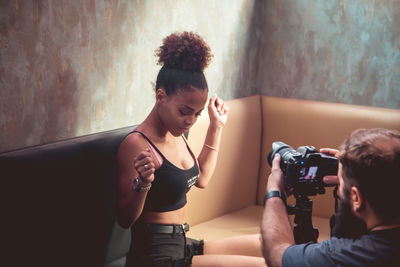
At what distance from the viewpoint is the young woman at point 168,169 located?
1502 mm

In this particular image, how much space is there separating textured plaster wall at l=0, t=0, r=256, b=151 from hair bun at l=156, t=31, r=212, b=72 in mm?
305

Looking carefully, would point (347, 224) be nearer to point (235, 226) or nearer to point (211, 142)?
point (211, 142)

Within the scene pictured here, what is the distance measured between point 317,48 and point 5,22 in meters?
1.85

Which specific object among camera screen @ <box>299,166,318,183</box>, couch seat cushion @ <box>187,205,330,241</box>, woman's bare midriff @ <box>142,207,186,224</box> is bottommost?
couch seat cushion @ <box>187,205,330,241</box>

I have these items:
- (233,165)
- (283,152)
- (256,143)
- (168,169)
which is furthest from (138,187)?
(256,143)

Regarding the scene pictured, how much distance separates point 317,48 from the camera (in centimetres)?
277

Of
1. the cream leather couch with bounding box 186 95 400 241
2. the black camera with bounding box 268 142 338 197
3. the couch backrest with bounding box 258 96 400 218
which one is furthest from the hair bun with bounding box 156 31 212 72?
the couch backrest with bounding box 258 96 400 218

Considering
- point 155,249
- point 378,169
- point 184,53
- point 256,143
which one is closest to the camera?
point 378,169

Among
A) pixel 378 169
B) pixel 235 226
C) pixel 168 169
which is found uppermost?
pixel 378 169

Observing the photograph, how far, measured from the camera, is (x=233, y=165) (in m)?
2.54

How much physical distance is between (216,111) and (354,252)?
0.90 m

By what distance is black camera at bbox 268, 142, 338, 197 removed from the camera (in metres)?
1.34

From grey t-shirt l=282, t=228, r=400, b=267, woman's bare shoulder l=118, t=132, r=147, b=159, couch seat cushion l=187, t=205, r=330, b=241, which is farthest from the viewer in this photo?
couch seat cushion l=187, t=205, r=330, b=241

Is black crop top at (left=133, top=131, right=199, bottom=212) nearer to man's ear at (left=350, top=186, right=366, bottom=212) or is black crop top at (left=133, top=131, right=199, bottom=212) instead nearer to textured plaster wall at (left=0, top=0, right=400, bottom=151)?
textured plaster wall at (left=0, top=0, right=400, bottom=151)
